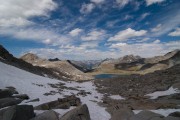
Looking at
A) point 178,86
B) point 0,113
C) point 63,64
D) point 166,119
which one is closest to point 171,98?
point 178,86

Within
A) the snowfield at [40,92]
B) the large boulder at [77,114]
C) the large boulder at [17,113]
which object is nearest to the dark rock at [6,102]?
the snowfield at [40,92]

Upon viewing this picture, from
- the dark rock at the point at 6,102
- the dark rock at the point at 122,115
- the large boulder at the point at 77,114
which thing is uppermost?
the dark rock at the point at 6,102

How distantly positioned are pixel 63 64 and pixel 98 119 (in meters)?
167

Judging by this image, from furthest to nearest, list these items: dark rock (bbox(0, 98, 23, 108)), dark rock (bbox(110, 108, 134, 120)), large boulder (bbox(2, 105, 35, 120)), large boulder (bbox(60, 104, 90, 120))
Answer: dark rock (bbox(110, 108, 134, 120)), dark rock (bbox(0, 98, 23, 108)), large boulder (bbox(60, 104, 90, 120)), large boulder (bbox(2, 105, 35, 120))

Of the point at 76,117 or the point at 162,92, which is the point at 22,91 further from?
the point at 162,92

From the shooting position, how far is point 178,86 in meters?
35.9

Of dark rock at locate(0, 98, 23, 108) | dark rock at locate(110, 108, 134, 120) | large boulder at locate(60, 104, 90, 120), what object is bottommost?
dark rock at locate(110, 108, 134, 120)

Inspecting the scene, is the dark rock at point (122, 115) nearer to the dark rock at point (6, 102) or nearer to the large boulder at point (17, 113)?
the large boulder at point (17, 113)

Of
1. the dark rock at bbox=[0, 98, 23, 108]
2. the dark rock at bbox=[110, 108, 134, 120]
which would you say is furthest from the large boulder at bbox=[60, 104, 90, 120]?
the dark rock at bbox=[0, 98, 23, 108]

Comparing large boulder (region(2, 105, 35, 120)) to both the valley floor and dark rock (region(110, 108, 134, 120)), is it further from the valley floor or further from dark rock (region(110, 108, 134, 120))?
dark rock (region(110, 108, 134, 120))

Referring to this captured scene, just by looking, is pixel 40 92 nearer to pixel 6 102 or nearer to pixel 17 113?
pixel 6 102

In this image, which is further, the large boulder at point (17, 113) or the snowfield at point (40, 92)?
the snowfield at point (40, 92)

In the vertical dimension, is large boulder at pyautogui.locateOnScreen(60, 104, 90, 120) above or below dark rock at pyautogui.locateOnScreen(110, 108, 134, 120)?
above

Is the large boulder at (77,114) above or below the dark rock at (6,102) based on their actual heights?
below
